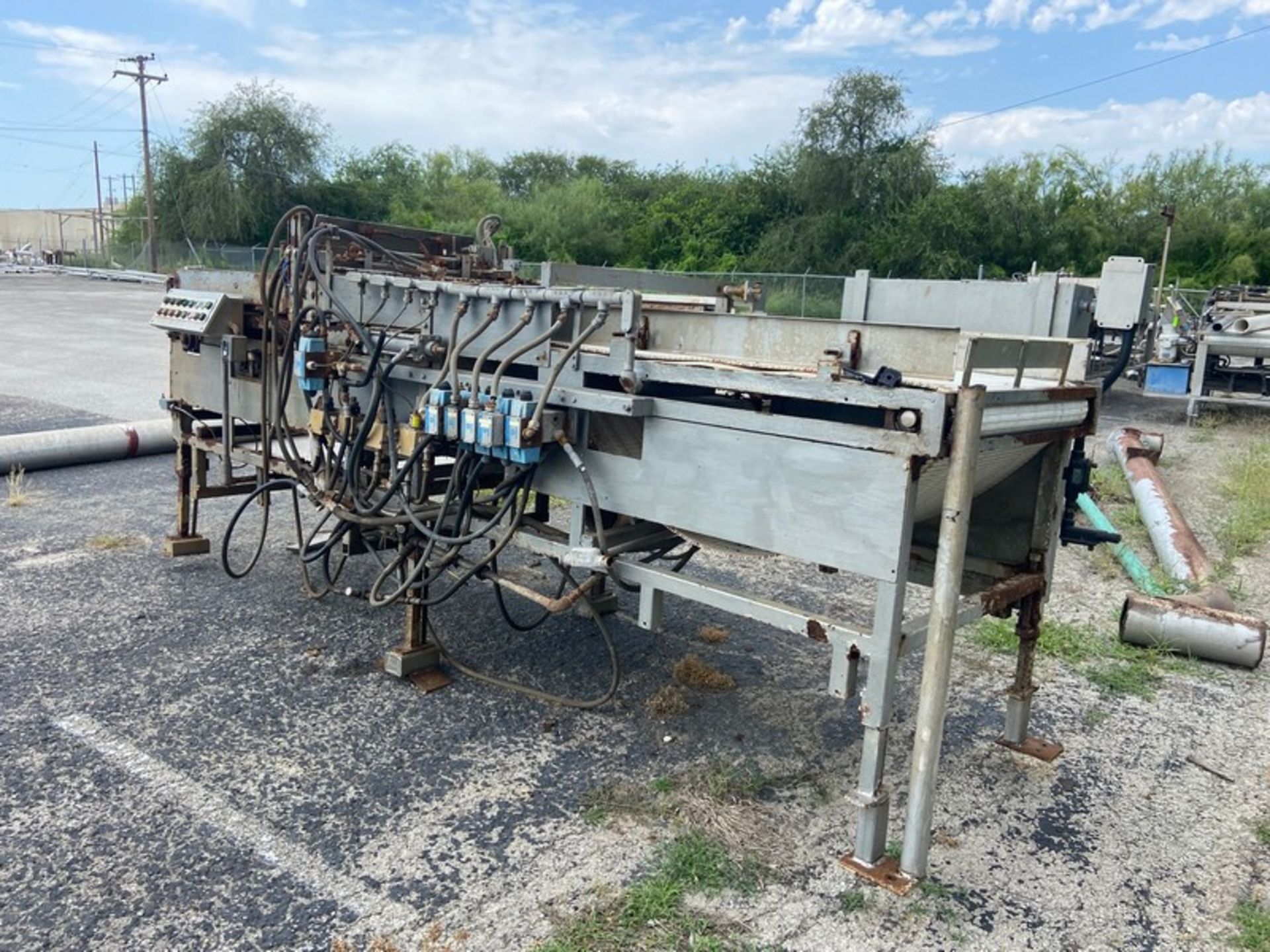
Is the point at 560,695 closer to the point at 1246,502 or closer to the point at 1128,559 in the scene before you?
the point at 1128,559

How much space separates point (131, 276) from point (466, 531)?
37.4m

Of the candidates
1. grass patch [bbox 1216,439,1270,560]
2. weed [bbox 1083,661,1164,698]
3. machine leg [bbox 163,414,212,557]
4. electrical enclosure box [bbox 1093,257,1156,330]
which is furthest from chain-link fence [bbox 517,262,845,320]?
weed [bbox 1083,661,1164,698]

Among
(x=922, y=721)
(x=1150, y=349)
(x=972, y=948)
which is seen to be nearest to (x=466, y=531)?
(x=922, y=721)

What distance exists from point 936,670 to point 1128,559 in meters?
3.70

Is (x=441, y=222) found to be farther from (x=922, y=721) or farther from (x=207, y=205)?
(x=922, y=721)

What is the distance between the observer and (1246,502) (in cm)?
738

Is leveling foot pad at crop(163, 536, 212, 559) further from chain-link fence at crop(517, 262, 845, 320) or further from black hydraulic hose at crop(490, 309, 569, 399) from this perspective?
chain-link fence at crop(517, 262, 845, 320)

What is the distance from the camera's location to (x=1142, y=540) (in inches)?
253

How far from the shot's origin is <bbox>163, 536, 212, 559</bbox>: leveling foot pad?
5.25 metres

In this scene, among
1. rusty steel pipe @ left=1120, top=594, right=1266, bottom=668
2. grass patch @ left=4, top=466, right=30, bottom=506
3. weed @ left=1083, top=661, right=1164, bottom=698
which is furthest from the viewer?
grass patch @ left=4, top=466, right=30, bottom=506

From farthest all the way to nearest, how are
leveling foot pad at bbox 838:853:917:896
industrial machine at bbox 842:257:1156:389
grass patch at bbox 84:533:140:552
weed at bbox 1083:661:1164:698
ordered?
grass patch at bbox 84:533:140:552 → industrial machine at bbox 842:257:1156:389 → weed at bbox 1083:661:1164:698 → leveling foot pad at bbox 838:853:917:896

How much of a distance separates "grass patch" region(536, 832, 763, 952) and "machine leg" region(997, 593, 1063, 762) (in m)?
1.27

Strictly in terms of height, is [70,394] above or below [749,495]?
below

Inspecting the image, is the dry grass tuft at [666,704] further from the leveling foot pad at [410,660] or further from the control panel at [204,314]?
the control panel at [204,314]
